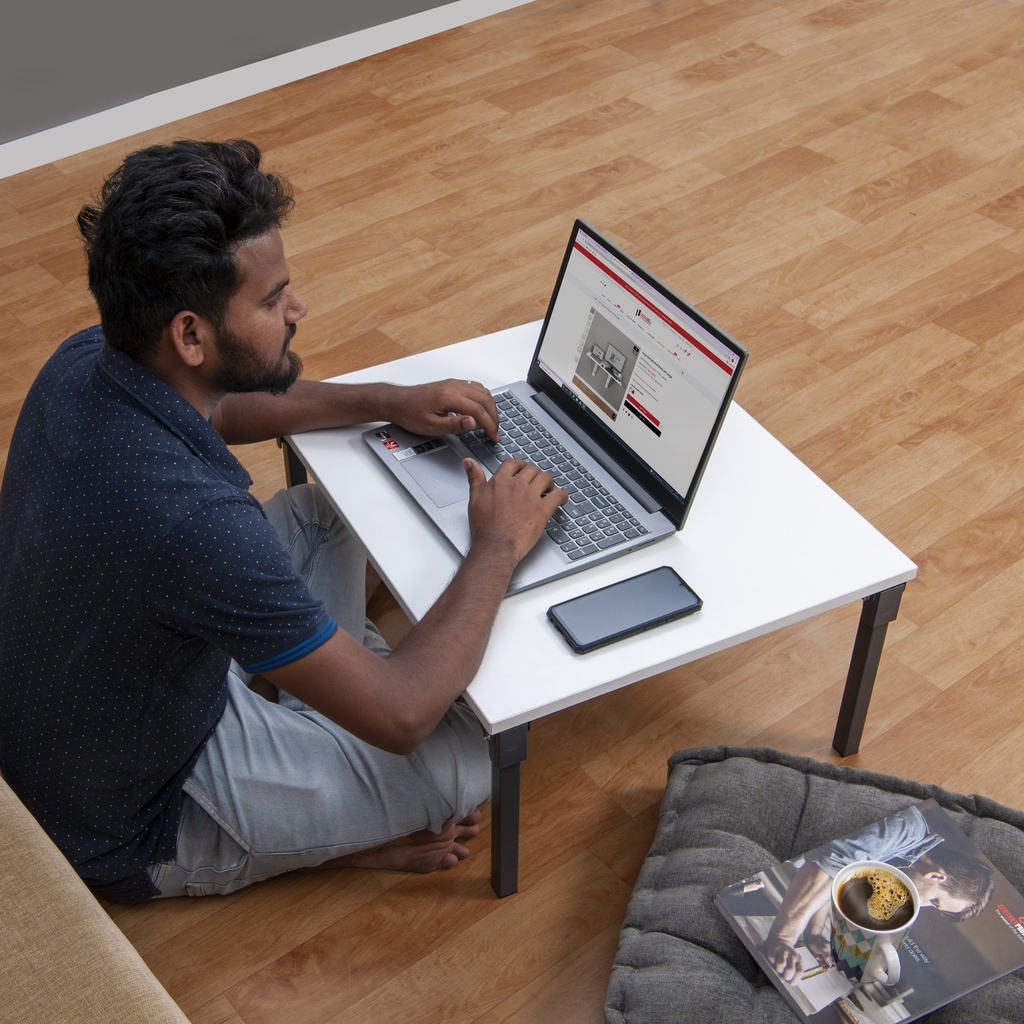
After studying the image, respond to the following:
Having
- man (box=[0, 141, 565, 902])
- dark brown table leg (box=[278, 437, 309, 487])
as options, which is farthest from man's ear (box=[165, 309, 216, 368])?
dark brown table leg (box=[278, 437, 309, 487])

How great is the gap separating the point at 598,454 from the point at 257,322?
2.05ft

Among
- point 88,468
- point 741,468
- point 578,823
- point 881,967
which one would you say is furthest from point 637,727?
point 88,468

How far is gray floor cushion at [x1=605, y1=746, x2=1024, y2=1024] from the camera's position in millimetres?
1784

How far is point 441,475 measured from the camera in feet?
6.74

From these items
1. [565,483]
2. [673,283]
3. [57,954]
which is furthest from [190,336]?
[673,283]

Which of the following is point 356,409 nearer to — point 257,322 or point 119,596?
point 257,322

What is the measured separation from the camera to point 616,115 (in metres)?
4.08

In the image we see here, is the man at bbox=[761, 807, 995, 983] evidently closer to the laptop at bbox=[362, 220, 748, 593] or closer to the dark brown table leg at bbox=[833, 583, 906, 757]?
the dark brown table leg at bbox=[833, 583, 906, 757]

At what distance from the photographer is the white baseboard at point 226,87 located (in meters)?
3.91

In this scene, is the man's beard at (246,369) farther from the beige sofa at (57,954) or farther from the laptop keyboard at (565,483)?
the beige sofa at (57,954)

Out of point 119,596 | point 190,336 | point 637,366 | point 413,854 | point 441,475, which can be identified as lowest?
point 413,854

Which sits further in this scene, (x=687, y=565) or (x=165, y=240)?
(x=687, y=565)

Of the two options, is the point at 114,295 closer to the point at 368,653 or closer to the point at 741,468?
the point at 368,653

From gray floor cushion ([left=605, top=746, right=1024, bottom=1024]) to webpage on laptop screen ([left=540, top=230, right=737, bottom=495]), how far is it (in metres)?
0.52
